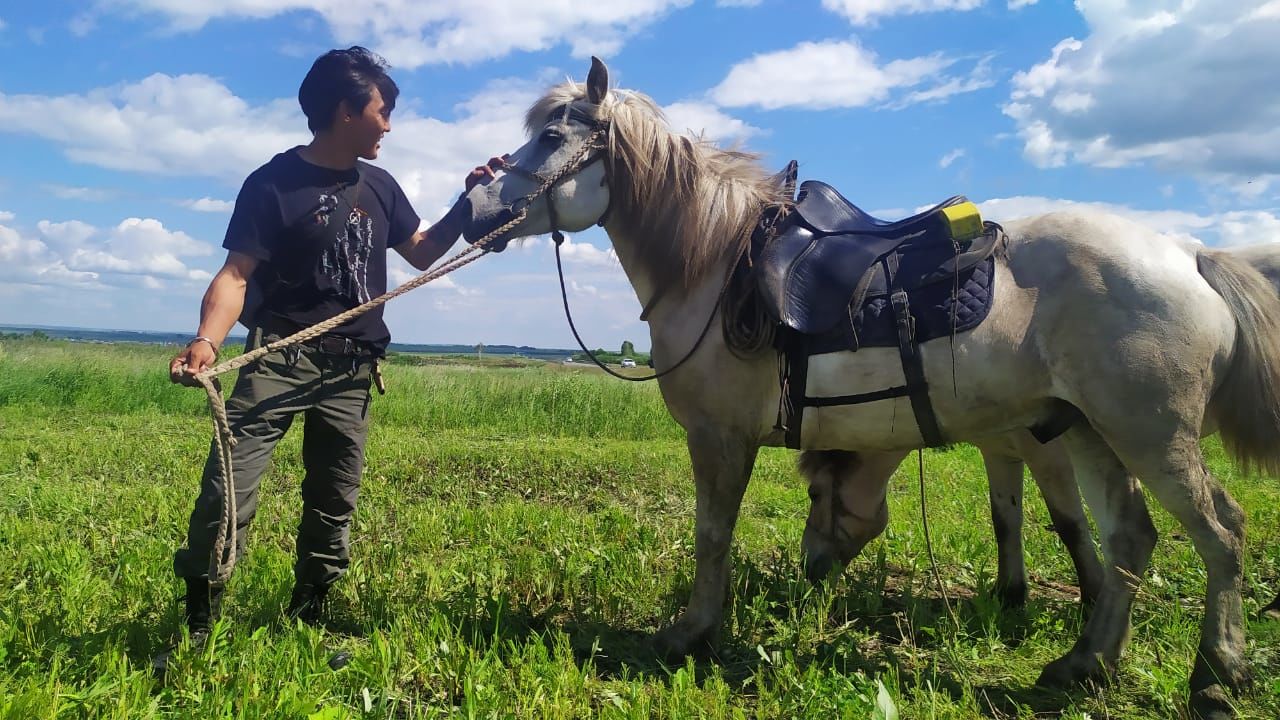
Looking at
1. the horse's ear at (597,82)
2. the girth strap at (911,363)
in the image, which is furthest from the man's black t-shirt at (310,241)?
the girth strap at (911,363)

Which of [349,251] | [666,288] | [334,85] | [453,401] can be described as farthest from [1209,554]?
[453,401]

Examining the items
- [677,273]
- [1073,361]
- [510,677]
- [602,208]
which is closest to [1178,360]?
[1073,361]

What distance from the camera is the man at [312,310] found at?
8.86ft

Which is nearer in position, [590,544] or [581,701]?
[581,701]

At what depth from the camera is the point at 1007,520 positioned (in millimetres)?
3863

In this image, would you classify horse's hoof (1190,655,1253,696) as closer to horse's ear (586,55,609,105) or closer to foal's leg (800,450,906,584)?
foal's leg (800,450,906,584)

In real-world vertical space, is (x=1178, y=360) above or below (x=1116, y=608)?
above

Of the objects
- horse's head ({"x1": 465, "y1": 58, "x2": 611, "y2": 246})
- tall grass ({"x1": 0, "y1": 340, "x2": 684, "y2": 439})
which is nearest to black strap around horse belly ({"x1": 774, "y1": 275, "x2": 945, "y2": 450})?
horse's head ({"x1": 465, "y1": 58, "x2": 611, "y2": 246})

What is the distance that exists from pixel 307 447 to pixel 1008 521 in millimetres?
3583

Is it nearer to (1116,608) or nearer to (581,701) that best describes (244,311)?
(581,701)

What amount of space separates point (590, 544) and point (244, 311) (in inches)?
89.0

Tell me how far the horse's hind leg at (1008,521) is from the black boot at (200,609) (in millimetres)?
3678

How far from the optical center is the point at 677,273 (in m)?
3.13

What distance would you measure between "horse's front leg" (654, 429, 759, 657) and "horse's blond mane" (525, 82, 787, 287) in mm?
740
